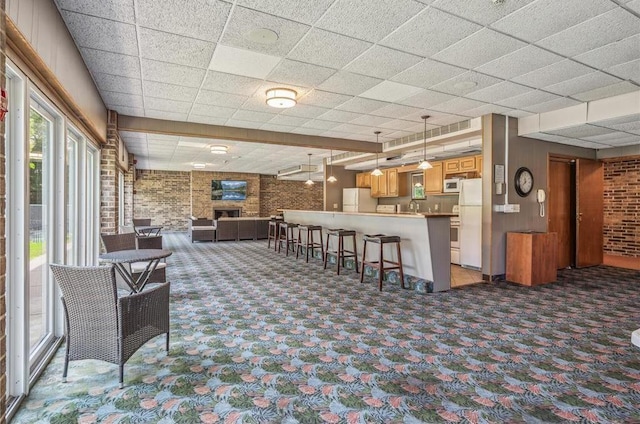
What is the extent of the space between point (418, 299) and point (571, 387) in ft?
7.14

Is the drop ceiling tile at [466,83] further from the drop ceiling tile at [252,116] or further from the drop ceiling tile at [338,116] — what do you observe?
the drop ceiling tile at [252,116]

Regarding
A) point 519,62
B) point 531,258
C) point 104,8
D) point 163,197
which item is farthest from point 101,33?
point 163,197

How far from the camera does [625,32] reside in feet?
9.43

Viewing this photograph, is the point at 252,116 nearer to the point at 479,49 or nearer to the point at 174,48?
the point at 174,48

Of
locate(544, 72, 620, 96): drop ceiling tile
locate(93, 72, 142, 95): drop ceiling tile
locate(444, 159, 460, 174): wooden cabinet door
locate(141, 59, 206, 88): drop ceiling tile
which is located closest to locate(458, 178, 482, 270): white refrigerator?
locate(444, 159, 460, 174): wooden cabinet door

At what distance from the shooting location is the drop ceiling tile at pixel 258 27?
2.70 meters

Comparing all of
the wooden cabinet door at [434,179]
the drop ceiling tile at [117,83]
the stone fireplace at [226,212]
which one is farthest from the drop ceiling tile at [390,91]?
the stone fireplace at [226,212]

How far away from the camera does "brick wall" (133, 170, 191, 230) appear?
14195 millimetres

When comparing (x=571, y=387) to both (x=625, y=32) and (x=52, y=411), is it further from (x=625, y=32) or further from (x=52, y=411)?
(x=52, y=411)

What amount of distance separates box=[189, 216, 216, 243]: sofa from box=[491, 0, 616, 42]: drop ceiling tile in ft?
32.4

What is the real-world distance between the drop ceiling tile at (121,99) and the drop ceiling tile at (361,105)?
2.78 meters

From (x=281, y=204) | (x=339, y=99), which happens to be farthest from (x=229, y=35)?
(x=281, y=204)

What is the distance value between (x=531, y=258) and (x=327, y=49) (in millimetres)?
4195

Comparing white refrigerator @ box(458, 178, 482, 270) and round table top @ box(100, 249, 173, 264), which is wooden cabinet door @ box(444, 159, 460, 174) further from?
round table top @ box(100, 249, 173, 264)
